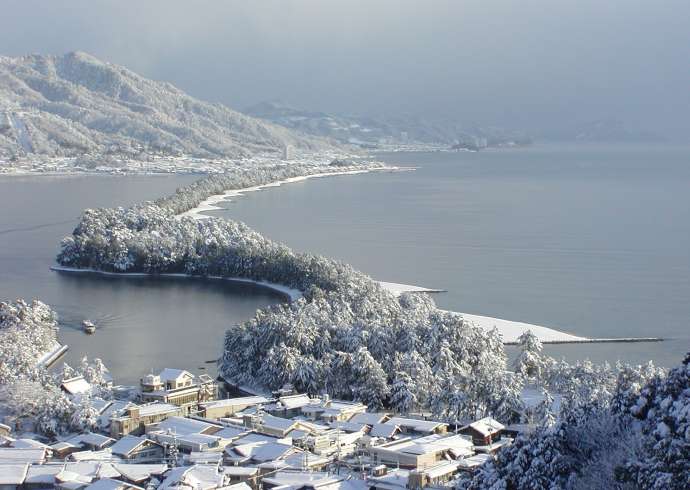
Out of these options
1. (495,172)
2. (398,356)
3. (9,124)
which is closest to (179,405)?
(398,356)

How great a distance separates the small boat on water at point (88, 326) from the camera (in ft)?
49.8

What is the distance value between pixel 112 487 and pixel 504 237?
1946 cm

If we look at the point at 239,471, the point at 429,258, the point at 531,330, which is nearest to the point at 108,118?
the point at 429,258

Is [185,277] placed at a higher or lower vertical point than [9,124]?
lower

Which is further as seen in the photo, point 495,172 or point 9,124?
point 9,124

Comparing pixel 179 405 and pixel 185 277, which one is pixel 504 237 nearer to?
pixel 185 277

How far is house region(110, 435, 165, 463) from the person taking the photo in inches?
348

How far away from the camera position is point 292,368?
11.8m

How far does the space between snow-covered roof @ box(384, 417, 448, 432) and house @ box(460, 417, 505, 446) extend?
0.27 meters

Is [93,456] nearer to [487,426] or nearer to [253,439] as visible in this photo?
[253,439]

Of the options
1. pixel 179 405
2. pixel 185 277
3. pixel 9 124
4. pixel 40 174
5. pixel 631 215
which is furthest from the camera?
pixel 9 124

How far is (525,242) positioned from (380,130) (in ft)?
295

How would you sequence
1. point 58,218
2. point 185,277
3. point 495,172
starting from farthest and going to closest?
point 495,172 < point 58,218 < point 185,277

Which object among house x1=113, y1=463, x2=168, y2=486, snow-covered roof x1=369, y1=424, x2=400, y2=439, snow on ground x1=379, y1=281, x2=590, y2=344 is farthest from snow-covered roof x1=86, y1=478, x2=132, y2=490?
snow on ground x1=379, y1=281, x2=590, y2=344
